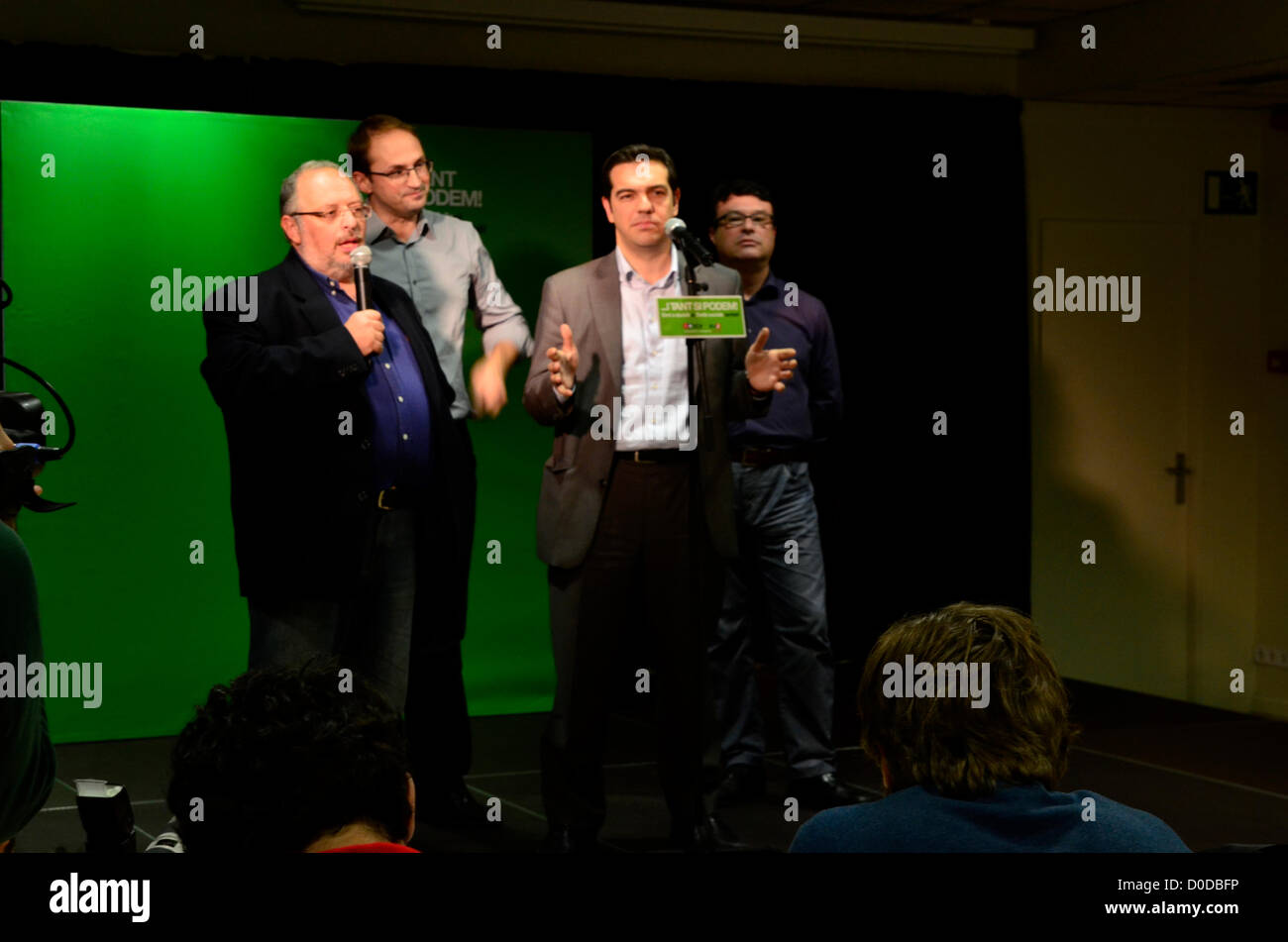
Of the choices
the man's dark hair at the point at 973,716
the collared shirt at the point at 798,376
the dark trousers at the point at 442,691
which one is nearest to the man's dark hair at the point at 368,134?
the dark trousers at the point at 442,691

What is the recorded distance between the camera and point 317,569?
12.2 feet

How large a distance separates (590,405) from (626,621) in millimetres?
537

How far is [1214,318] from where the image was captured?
267 inches

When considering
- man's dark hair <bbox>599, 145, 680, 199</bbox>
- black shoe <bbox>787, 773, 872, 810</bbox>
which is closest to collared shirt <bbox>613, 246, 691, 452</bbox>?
man's dark hair <bbox>599, 145, 680, 199</bbox>

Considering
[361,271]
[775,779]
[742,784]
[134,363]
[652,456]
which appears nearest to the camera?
[361,271]

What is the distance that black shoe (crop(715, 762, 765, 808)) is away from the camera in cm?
475

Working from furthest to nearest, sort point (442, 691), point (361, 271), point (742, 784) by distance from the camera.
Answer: point (742, 784)
point (442, 691)
point (361, 271)

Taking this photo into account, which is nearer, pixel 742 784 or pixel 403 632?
pixel 403 632

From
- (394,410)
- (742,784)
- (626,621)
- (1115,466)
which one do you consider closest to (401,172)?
(394,410)

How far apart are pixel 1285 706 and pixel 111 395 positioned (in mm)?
4615

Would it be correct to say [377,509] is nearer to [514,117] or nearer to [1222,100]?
[514,117]

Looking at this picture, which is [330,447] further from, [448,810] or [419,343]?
[448,810]

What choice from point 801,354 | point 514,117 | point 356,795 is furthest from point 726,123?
point 356,795
